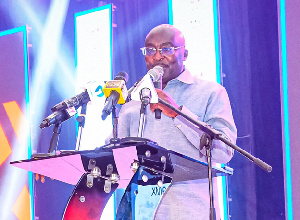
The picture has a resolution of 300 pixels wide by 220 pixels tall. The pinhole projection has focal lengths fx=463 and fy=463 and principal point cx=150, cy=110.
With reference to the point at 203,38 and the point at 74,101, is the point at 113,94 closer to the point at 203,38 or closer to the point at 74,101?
the point at 74,101

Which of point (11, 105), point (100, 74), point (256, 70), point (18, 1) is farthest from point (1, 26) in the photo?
point (256, 70)

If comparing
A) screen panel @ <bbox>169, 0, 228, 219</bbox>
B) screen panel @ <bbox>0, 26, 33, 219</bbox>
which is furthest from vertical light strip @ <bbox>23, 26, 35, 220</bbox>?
screen panel @ <bbox>169, 0, 228, 219</bbox>

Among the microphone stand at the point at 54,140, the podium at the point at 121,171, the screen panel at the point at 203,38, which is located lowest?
the podium at the point at 121,171

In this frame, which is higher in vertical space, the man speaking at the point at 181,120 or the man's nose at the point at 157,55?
the man's nose at the point at 157,55

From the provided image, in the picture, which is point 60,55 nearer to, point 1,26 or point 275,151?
point 1,26

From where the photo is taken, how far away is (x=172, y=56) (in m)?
2.73

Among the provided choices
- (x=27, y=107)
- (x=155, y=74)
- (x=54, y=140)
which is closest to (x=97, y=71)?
(x=27, y=107)

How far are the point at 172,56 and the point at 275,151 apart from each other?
1.23 meters

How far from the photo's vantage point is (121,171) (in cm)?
174

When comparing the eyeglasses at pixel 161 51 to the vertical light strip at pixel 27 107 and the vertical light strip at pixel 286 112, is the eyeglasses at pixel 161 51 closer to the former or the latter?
the vertical light strip at pixel 286 112

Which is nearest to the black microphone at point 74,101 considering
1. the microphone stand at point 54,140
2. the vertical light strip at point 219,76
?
the microphone stand at point 54,140

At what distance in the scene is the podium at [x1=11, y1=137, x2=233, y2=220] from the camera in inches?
62.8

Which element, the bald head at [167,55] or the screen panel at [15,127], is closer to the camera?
the bald head at [167,55]

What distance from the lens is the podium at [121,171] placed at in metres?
1.59
